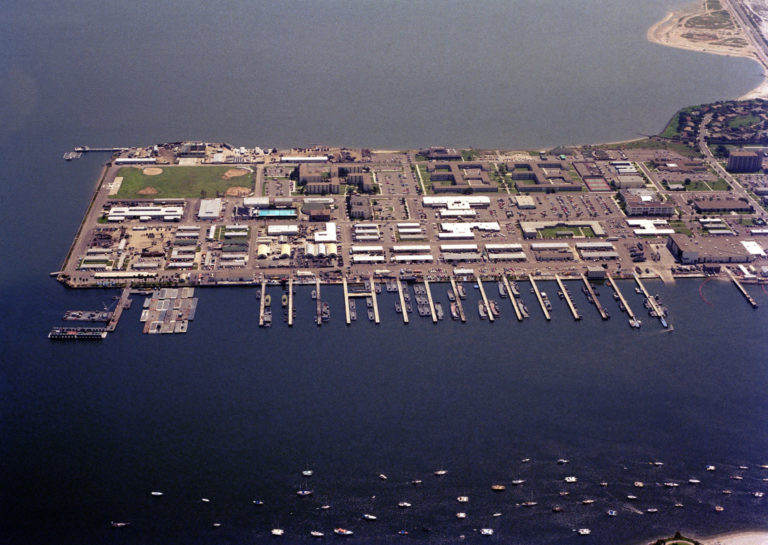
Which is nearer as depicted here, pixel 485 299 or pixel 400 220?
pixel 485 299

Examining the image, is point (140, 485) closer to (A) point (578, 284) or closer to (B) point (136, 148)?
(A) point (578, 284)

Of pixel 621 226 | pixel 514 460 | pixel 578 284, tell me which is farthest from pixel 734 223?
pixel 514 460

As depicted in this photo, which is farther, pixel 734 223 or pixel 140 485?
pixel 734 223

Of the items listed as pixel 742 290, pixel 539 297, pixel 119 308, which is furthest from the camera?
pixel 742 290

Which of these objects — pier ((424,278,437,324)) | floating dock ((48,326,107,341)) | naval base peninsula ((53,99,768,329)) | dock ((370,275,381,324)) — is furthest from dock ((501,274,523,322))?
floating dock ((48,326,107,341))

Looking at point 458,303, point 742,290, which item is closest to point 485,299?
point 458,303

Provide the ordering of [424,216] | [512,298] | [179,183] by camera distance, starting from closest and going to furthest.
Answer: [512,298] → [424,216] → [179,183]

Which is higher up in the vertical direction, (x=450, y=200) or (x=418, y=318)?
(x=450, y=200)

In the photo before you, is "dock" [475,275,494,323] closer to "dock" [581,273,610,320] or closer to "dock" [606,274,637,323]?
"dock" [581,273,610,320]

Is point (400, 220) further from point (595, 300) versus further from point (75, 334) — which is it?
point (75, 334)
